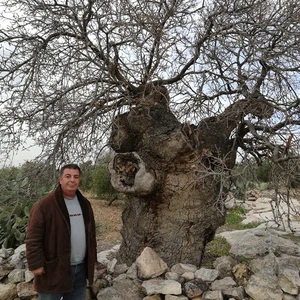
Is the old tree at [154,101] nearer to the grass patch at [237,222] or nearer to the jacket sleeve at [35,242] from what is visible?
the jacket sleeve at [35,242]

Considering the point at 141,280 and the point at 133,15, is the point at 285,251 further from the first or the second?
the point at 133,15

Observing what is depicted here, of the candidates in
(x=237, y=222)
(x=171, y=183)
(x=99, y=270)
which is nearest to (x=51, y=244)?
(x=99, y=270)

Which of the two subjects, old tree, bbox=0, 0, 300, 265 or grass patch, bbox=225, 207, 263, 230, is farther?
grass patch, bbox=225, 207, 263, 230

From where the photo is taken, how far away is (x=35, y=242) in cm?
368

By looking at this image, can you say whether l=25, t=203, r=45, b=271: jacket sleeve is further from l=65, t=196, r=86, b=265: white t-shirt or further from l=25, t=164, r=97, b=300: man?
l=65, t=196, r=86, b=265: white t-shirt

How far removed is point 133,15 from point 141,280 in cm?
347

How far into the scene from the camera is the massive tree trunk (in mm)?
5211

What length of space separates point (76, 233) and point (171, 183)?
1.80 m

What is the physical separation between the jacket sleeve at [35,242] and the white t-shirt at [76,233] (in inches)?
12.5

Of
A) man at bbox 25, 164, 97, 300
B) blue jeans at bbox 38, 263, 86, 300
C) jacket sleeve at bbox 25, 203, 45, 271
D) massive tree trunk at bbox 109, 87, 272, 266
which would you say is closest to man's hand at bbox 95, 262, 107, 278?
massive tree trunk at bbox 109, 87, 272, 266

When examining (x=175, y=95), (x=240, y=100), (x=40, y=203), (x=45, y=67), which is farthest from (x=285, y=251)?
(x=45, y=67)

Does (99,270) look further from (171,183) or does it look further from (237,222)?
(237,222)

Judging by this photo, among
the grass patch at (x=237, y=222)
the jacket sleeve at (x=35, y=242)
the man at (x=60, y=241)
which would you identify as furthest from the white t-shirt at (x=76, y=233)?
the grass patch at (x=237, y=222)

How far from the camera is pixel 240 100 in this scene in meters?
5.58
